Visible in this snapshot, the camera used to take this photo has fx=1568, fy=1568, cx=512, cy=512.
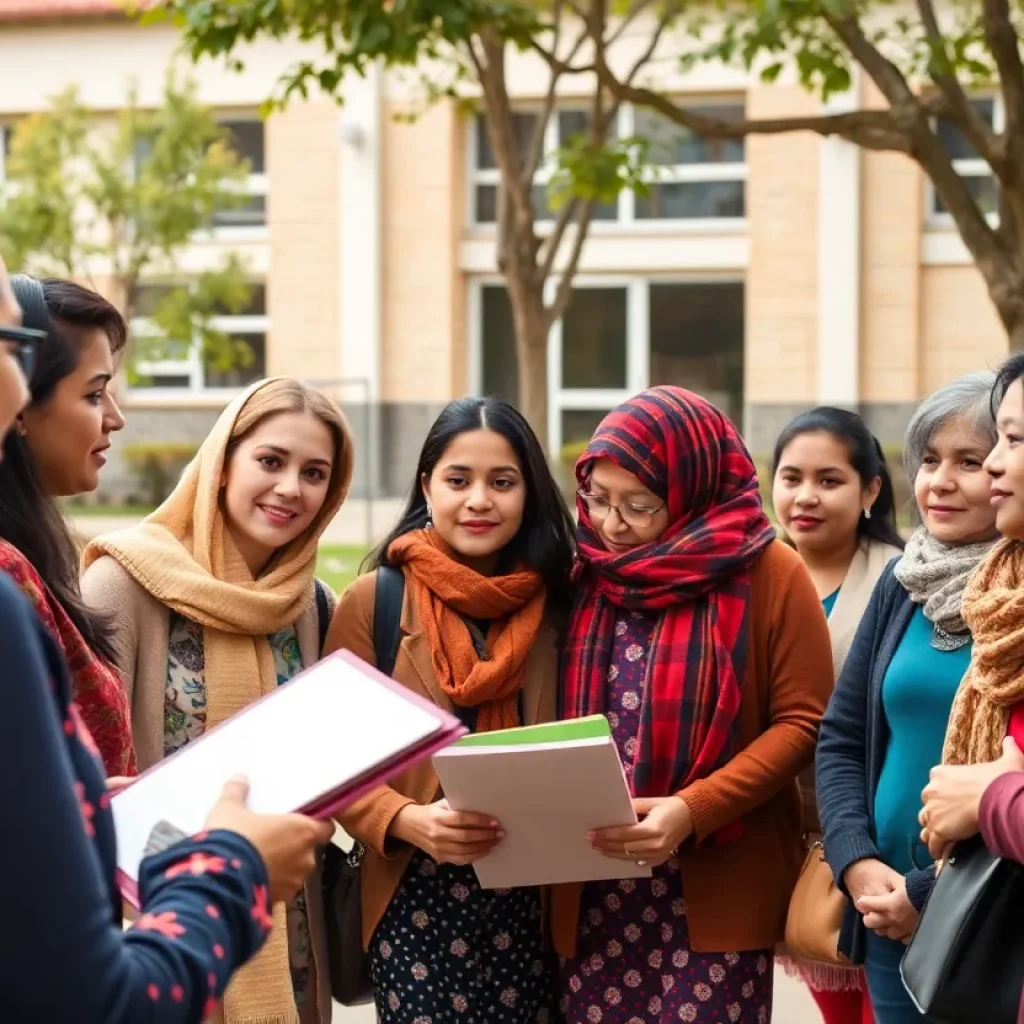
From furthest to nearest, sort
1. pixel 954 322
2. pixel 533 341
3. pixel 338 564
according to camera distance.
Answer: pixel 954 322 → pixel 338 564 → pixel 533 341

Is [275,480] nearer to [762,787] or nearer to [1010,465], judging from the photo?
[762,787]

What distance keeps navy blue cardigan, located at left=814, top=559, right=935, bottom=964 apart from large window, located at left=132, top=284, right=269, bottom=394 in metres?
17.2

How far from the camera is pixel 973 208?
674cm

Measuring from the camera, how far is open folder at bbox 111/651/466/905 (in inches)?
69.2

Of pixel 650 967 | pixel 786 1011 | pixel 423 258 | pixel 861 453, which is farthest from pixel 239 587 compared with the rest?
pixel 423 258

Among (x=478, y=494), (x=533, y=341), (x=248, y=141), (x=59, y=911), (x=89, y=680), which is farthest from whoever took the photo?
(x=248, y=141)

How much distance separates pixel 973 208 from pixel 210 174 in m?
12.4

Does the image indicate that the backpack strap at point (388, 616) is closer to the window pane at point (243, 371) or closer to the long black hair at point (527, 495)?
the long black hair at point (527, 495)

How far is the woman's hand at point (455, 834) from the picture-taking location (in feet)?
9.19

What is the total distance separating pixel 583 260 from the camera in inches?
775

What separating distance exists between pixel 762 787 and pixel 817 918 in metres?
0.26

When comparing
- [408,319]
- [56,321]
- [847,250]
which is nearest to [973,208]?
[56,321]

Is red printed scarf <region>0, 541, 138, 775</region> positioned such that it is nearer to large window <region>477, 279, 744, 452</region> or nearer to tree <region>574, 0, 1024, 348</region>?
tree <region>574, 0, 1024, 348</region>

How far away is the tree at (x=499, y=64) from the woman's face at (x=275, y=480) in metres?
3.69
